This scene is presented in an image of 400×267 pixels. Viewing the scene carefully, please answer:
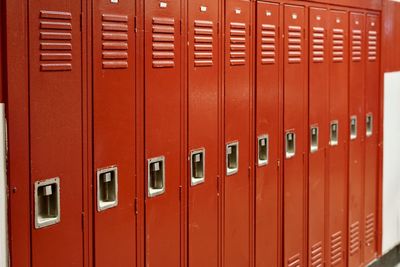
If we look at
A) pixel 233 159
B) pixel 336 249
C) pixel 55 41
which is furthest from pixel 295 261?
pixel 55 41

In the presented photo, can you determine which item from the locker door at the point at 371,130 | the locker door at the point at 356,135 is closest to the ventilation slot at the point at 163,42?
the locker door at the point at 356,135

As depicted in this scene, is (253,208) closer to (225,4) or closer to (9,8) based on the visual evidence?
(225,4)

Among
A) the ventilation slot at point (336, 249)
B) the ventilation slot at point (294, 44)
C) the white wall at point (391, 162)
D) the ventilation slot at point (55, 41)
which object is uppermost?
the ventilation slot at point (294, 44)

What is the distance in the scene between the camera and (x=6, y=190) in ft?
8.40

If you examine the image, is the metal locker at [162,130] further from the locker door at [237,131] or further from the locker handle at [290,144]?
the locker handle at [290,144]

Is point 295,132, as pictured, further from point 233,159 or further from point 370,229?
point 370,229

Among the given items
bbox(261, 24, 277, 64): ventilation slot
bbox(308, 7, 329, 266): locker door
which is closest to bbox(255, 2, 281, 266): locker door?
bbox(261, 24, 277, 64): ventilation slot

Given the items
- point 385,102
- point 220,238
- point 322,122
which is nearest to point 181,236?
Result: point 220,238

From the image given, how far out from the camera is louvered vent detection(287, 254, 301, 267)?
189 inches

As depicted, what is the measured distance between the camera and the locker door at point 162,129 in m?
3.31

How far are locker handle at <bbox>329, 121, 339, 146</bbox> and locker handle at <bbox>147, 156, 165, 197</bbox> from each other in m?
2.17

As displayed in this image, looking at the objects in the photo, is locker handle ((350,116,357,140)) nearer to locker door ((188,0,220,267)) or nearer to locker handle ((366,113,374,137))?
locker handle ((366,113,374,137))

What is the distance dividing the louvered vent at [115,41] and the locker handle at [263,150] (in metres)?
1.45

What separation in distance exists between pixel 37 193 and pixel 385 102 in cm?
409
